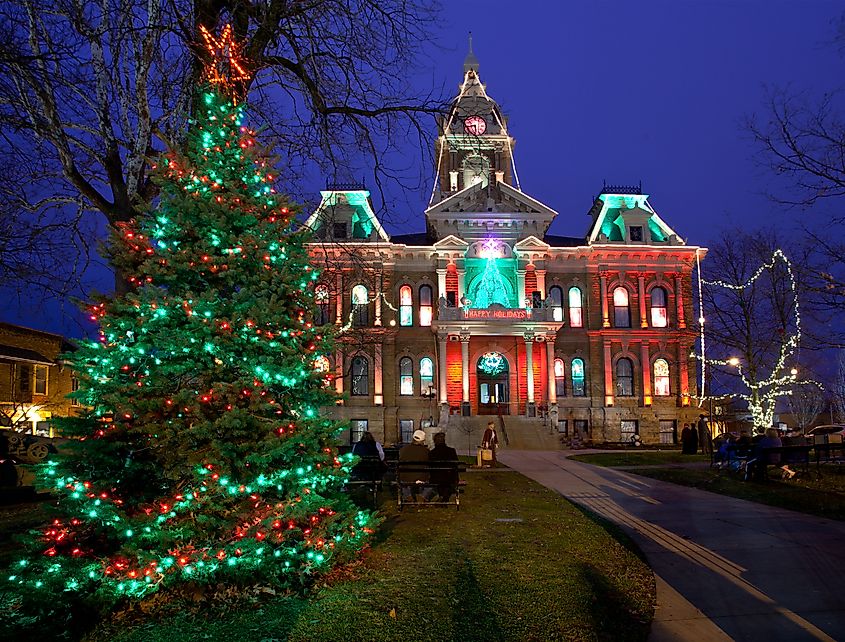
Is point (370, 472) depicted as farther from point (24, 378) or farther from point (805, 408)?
point (805, 408)

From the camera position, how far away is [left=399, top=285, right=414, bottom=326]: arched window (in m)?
40.2

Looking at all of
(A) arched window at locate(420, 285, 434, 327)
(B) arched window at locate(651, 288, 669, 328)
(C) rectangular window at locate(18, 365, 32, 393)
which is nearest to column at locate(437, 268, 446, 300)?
(A) arched window at locate(420, 285, 434, 327)

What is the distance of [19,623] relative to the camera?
5543mm

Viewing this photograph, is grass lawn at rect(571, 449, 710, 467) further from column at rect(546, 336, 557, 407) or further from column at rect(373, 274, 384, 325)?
column at rect(373, 274, 384, 325)

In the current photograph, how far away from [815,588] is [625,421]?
3413 centimetres

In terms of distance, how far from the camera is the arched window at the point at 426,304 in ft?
132

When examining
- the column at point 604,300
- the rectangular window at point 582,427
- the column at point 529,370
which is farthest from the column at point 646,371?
the column at point 529,370

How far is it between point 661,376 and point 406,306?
52.4 feet

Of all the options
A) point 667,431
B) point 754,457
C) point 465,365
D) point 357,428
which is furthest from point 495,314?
point 754,457

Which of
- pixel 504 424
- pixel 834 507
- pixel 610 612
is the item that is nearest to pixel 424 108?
pixel 610 612

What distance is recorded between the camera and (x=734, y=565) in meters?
7.53

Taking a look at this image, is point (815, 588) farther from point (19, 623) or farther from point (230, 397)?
point (19, 623)

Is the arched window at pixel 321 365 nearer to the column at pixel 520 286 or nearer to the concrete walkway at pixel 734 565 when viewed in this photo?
the concrete walkway at pixel 734 565

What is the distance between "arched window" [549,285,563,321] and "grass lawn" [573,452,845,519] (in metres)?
19.6
